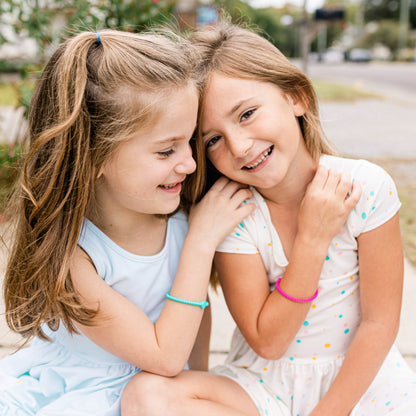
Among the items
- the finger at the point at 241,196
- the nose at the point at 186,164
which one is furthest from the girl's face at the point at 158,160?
the finger at the point at 241,196

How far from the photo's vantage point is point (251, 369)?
1.80 metres

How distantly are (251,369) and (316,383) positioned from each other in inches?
8.9

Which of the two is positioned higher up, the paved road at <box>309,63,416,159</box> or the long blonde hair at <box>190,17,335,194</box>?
the long blonde hair at <box>190,17,335,194</box>

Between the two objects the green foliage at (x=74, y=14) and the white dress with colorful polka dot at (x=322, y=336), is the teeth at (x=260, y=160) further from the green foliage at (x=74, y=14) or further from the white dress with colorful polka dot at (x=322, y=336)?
the green foliage at (x=74, y=14)

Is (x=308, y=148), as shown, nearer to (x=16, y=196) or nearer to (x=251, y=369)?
(x=251, y=369)

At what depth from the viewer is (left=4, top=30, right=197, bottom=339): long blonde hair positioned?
138 cm

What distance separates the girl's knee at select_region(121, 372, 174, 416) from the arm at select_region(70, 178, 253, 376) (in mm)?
31

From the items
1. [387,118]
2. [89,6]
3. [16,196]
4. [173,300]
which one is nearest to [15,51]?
[89,6]

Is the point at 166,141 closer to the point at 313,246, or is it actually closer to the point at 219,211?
the point at 219,211

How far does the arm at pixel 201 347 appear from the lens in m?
1.93

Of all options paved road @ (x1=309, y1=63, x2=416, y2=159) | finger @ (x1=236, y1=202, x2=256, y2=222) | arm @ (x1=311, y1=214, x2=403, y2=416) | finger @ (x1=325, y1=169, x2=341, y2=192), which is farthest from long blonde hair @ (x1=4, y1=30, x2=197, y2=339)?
paved road @ (x1=309, y1=63, x2=416, y2=159)

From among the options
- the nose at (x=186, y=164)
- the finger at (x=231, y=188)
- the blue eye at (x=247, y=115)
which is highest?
the blue eye at (x=247, y=115)

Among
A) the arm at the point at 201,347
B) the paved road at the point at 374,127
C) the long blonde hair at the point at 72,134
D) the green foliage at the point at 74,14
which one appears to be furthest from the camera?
the paved road at the point at 374,127

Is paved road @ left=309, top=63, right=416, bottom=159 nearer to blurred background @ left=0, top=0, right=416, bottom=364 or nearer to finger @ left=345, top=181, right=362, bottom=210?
blurred background @ left=0, top=0, right=416, bottom=364
